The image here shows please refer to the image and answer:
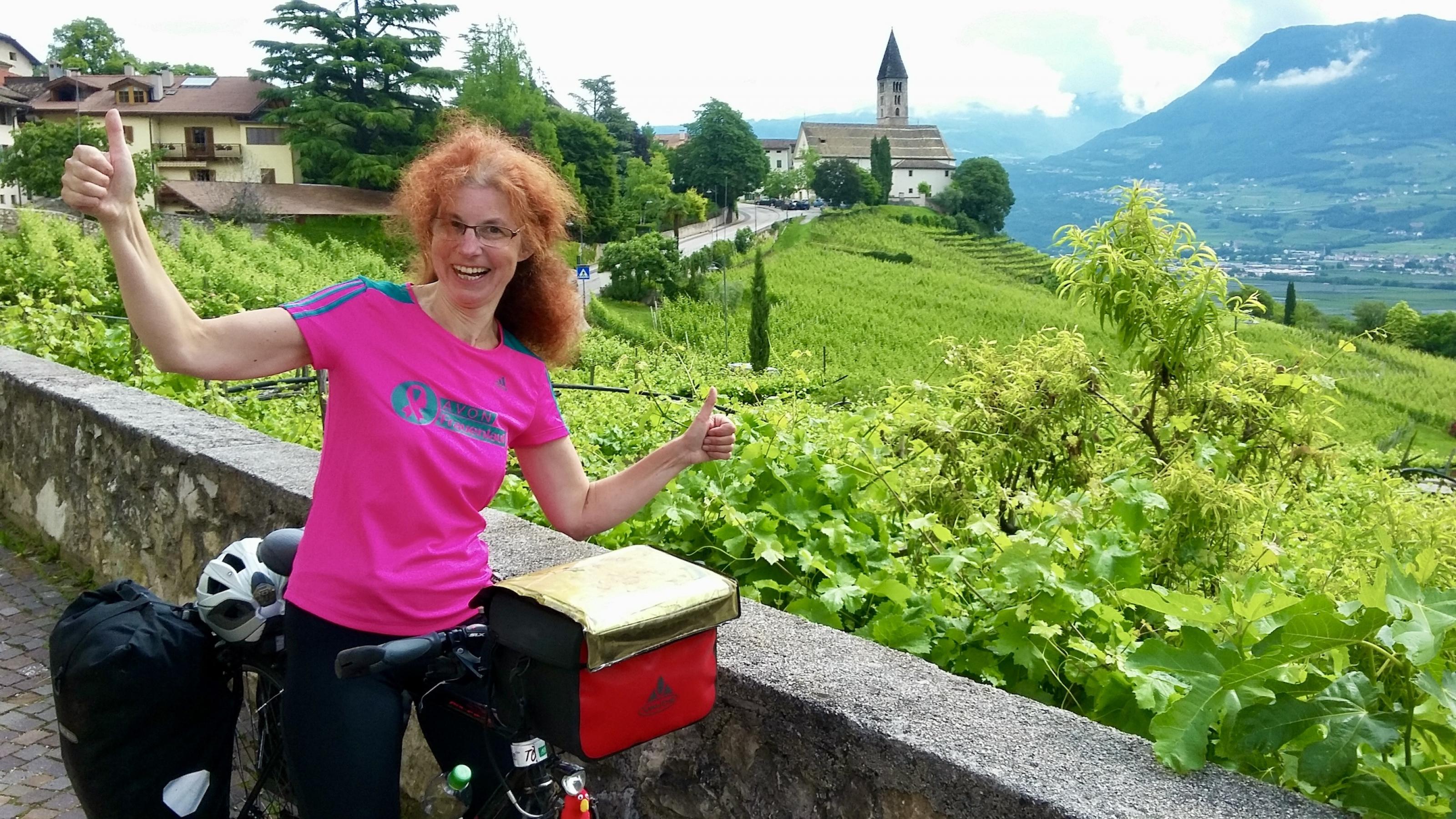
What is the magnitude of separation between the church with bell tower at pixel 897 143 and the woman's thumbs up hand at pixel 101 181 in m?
123

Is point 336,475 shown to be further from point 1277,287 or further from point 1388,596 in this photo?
point 1277,287

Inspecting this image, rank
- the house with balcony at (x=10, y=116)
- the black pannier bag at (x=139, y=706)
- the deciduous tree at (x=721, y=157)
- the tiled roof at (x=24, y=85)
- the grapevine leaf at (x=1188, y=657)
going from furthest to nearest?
the deciduous tree at (x=721, y=157) < the tiled roof at (x=24, y=85) < the house with balcony at (x=10, y=116) < the black pannier bag at (x=139, y=706) < the grapevine leaf at (x=1188, y=657)

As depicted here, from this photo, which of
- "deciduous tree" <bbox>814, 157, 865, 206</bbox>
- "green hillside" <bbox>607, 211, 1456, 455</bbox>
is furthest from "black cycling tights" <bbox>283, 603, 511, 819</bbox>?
"deciduous tree" <bbox>814, 157, 865, 206</bbox>

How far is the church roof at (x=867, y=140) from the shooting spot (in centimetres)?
12794

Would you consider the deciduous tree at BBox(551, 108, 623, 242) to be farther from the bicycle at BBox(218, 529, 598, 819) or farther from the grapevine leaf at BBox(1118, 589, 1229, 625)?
the grapevine leaf at BBox(1118, 589, 1229, 625)

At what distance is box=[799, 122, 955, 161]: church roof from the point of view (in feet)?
420

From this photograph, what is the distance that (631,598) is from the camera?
5.22ft

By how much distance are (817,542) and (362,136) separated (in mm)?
60860

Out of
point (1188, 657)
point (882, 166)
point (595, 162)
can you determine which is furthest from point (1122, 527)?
point (882, 166)

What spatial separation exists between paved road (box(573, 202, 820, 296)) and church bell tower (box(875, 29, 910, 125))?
3140 centimetres

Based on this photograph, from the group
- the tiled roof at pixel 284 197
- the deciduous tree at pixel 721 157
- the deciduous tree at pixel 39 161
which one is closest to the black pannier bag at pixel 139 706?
the deciduous tree at pixel 39 161

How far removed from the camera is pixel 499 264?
204cm

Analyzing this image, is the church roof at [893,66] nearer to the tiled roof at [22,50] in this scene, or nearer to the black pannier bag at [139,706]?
the tiled roof at [22,50]

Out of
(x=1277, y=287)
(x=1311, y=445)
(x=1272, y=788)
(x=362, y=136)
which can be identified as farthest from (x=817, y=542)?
(x=1277, y=287)
